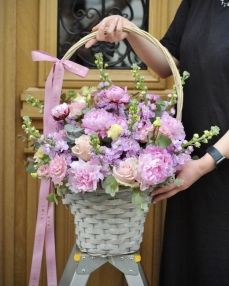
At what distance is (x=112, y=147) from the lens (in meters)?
1.14

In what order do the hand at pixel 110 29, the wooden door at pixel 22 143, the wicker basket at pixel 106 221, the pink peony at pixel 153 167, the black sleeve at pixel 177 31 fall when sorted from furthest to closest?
the wooden door at pixel 22 143 → the black sleeve at pixel 177 31 → the hand at pixel 110 29 → the wicker basket at pixel 106 221 → the pink peony at pixel 153 167

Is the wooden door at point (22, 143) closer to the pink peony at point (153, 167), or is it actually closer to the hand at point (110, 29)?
the hand at point (110, 29)

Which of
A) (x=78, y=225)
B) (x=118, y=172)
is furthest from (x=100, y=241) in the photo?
(x=118, y=172)

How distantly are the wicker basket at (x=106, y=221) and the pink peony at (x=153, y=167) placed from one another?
0.09 meters

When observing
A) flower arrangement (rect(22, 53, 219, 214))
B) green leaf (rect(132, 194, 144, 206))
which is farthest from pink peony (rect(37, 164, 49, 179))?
green leaf (rect(132, 194, 144, 206))

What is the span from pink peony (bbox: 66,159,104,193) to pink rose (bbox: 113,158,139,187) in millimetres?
40

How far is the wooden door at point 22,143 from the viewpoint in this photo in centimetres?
179

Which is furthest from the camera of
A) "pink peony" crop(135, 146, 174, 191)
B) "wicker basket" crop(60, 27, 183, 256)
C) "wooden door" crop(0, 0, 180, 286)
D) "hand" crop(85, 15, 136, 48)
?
"wooden door" crop(0, 0, 180, 286)

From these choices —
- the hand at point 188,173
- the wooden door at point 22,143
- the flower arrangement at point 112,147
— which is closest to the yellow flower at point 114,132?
the flower arrangement at point 112,147

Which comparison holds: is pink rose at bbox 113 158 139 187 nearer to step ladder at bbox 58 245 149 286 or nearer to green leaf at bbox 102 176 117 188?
green leaf at bbox 102 176 117 188

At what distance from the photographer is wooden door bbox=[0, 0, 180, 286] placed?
5.89 ft

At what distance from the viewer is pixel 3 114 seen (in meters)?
1.80

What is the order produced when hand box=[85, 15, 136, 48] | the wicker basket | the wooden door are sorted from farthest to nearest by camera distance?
A: the wooden door, hand box=[85, 15, 136, 48], the wicker basket

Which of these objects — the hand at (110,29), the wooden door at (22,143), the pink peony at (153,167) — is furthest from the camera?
the wooden door at (22,143)
